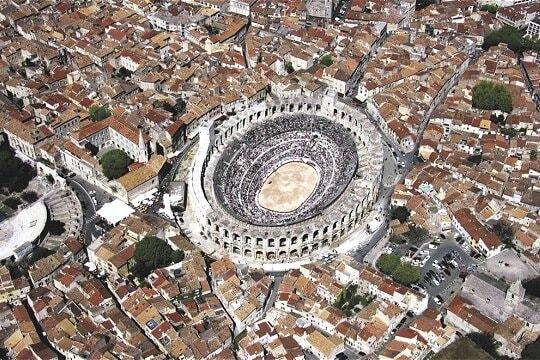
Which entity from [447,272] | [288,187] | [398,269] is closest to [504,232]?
[447,272]

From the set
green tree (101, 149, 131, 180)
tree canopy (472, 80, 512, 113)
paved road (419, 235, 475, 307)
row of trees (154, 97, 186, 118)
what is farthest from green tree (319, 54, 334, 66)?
paved road (419, 235, 475, 307)

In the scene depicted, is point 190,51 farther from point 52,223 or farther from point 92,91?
point 52,223

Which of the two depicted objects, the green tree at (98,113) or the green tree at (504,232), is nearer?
the green tree at (504,232)

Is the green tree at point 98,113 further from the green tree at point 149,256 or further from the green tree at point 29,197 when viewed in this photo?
the green tree at point 149,256

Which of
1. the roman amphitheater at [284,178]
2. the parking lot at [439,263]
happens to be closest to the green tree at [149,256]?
the roman amphitheater at [284,178]

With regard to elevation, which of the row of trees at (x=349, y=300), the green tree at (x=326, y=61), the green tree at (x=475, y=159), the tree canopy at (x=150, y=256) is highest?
the green tree at (x=326, y=61)

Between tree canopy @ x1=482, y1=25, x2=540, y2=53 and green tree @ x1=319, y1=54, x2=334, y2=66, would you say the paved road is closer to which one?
green tree @ x1=319, y1=54, x2=334, y2=66
